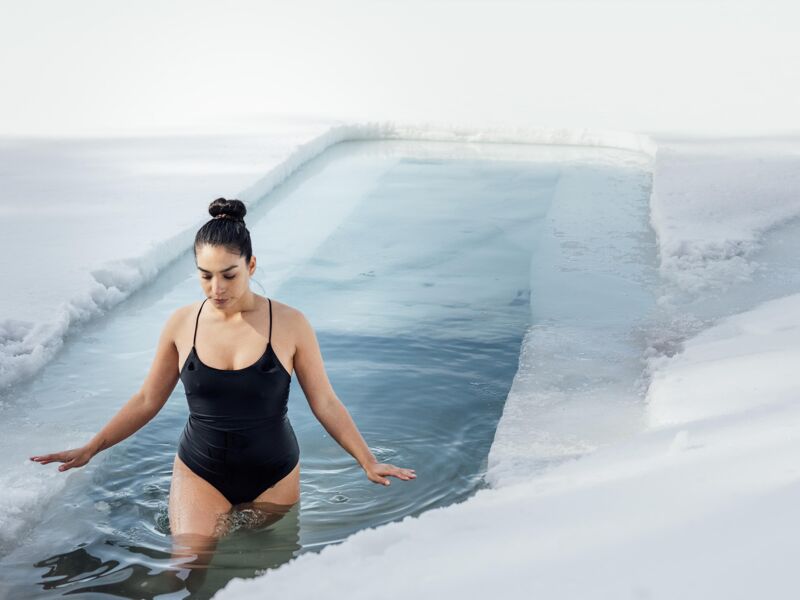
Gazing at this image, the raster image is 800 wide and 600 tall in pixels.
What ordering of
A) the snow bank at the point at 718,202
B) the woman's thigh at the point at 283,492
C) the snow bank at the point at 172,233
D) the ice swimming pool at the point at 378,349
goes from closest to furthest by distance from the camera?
the woman's thigh at the point at 283,492
the ice swimming pool at the point at 378,349
the snow bank at the point at 172,233
the snow bank at the point at 718,202

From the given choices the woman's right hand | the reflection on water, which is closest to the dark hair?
the woman's right hand

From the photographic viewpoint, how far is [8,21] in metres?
20.5

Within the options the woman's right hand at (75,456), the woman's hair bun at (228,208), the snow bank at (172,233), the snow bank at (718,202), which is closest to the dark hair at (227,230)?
the woman's hair bun at (228,208)

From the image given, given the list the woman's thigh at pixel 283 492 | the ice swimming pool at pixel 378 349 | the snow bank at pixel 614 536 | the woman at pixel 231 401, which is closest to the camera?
the snow bank at pixel 614 536

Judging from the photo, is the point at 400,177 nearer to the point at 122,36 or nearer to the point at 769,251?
the point at 769,251

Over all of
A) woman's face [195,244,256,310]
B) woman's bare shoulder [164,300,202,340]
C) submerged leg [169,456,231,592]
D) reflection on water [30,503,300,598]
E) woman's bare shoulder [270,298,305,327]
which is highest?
woman's face [195,244,256,310]

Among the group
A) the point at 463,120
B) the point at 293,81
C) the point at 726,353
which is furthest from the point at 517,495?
the point at 293,81

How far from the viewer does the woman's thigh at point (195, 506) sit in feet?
8.63

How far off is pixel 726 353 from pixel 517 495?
5.49 feet

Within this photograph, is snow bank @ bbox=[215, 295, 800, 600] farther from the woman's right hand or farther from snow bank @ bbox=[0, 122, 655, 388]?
snow bank @ bbox=[0, 122, 655, 388]

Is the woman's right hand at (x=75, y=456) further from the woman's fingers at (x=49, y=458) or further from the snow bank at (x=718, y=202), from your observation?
the snow bank at (x=718, y=202)

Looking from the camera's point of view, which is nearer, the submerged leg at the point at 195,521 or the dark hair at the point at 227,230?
the dark hair at the point at 227,230

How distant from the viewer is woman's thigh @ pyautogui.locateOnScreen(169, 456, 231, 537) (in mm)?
2631

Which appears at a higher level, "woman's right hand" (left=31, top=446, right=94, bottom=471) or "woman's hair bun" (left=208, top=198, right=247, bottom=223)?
"woman's hair bun" (left=208, top=198, right=247, bottom=223)
